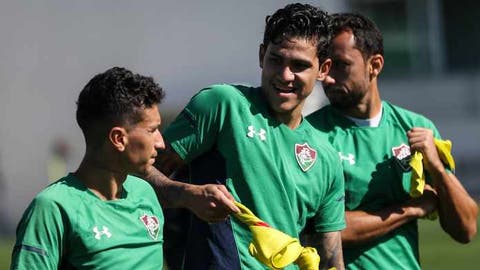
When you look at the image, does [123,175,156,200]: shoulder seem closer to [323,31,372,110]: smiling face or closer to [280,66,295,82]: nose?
[280,66,295,82]: nose

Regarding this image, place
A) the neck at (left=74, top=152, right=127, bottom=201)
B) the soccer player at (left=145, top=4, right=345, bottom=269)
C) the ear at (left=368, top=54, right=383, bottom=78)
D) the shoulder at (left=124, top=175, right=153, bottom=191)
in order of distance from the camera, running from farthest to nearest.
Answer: the ear at (left=368, top=54, right=383, bottom=78)
the soccer player at (left=145, top=4, right=345, bottom=269)
the shoulder at (left=124, top=175, right=153, bottom=191)
the neck at (left=74, top=152, right=127, bottom=201)

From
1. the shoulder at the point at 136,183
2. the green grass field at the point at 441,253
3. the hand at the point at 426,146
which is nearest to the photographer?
the shoulder at the point at 136,183

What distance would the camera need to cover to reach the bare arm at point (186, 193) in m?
5.80

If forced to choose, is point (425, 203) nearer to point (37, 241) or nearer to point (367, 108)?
point (367, 108)

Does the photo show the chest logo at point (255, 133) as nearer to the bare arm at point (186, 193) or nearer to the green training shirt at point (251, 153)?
the green training shirt at point (251, 153)

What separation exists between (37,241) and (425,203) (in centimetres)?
259

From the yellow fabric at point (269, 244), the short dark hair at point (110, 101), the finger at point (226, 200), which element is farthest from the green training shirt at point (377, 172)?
the short dark hair at point (110, 101)

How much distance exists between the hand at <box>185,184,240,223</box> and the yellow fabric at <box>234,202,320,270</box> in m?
0.09

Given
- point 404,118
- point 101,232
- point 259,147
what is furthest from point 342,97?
point 101,232

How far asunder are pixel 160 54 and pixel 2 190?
4341 millimetres

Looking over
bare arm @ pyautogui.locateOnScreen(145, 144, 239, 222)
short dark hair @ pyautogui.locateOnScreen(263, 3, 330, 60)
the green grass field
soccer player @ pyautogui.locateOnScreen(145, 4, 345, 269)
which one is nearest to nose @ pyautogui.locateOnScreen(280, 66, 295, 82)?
soccer player @ pyautogui.locateOnScreen(145, 4, 345, 269)

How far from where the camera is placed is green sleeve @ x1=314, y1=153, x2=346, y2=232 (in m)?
6.46

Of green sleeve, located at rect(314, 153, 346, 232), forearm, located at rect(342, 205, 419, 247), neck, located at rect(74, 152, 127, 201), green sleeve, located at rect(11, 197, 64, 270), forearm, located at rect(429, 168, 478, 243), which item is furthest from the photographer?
forearm, located at rect(429, 168, 478, 243)

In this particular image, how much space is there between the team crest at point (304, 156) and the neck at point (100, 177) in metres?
0.95
